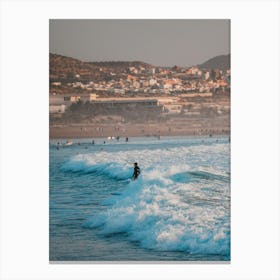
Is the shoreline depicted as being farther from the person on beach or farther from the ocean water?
the person on beach

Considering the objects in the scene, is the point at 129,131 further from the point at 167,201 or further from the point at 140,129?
the point at 167,201

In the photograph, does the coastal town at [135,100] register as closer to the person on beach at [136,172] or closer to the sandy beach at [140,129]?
the sandy beach at [140,129]
